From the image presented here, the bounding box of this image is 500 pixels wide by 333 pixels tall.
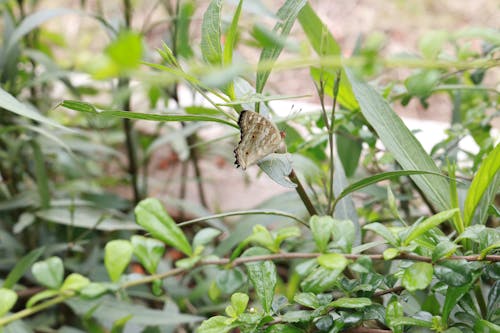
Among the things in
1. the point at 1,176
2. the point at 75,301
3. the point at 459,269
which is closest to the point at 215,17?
the point at 459,269

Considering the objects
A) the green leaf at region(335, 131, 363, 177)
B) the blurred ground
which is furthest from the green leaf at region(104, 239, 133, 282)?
the blurred ground

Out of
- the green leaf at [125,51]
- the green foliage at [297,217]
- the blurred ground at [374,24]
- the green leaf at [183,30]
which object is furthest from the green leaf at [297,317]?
the blurred ground at [374,24]

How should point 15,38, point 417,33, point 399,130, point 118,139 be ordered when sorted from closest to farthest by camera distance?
point 399,130 → point 15,38 → point 118,139 → point 417,33

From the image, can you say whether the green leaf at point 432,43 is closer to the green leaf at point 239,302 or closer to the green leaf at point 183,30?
the green leaf at point 239,302

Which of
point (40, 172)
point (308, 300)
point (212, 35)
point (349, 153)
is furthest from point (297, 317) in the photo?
point (40, 172)

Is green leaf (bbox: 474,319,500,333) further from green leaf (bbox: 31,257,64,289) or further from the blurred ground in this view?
the blurred ground

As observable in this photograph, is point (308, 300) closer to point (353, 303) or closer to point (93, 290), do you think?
point (353, 303)

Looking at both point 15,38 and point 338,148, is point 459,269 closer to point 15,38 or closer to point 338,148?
point 338,148

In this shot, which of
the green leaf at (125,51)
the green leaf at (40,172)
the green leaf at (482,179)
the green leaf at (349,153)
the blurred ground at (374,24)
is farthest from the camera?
the blurred ground at (374,24)
